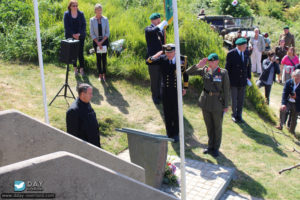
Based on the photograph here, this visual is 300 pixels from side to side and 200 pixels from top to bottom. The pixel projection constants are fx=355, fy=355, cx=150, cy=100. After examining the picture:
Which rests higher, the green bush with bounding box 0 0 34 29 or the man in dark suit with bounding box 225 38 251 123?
the green bush with bounding box 0 0 34 29

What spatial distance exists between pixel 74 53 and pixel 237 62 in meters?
3.47

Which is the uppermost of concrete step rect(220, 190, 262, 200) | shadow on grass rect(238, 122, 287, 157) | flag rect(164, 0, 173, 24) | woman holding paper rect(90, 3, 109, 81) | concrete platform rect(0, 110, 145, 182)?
flag rect(164, 0, 173, 24)

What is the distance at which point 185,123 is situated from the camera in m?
7.72

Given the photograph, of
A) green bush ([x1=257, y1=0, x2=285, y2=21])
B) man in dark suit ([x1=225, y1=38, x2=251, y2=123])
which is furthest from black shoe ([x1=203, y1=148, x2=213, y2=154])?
green bush ([x1=257, y1=0, x2=285, y2=21])

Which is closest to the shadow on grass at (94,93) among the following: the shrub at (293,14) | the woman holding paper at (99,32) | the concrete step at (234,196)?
the woman holding paper at (99,32)

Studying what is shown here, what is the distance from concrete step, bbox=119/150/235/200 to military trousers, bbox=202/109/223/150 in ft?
1.63

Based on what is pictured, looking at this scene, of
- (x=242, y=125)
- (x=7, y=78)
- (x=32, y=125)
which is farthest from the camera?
(x=7, y=78)

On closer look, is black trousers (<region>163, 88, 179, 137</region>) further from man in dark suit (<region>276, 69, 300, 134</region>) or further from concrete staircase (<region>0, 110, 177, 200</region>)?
man in dark suit (<region>276, 69, 300, 134</region>)

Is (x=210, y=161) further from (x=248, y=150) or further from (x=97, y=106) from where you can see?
(x=97, y=106)

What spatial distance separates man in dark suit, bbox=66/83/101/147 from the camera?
4.54 metres

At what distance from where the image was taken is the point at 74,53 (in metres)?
7.43

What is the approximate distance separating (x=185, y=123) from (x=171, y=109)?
4.08ft

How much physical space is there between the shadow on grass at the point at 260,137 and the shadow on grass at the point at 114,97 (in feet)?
8.74

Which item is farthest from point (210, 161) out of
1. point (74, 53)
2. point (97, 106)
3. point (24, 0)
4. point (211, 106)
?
point (24, 0)
